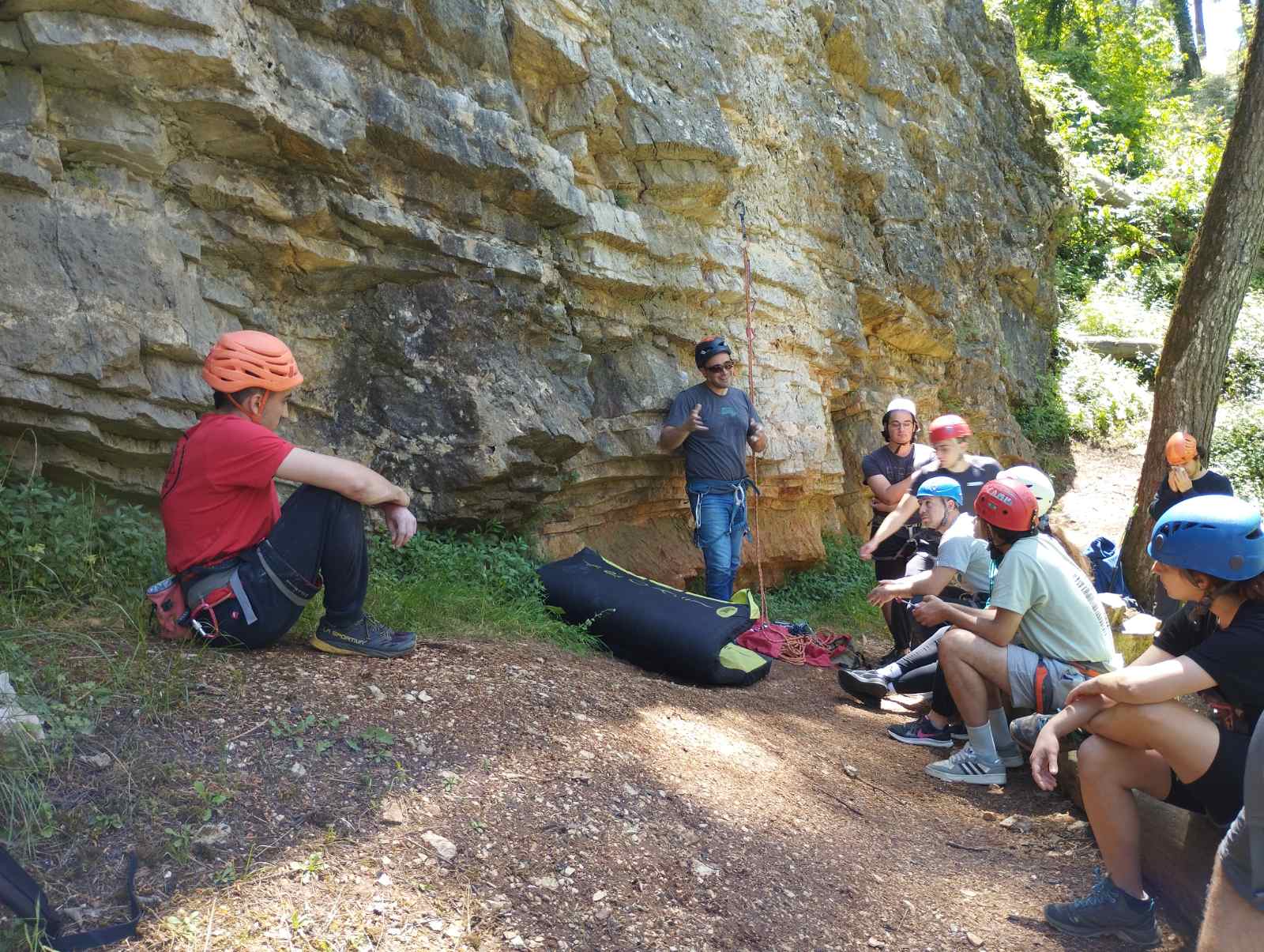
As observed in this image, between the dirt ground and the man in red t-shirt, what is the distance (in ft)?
0.73

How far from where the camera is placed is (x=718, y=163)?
7.29m

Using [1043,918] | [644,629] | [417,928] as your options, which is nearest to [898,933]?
[1043,918]

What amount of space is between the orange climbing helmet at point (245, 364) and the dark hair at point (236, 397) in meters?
0.02

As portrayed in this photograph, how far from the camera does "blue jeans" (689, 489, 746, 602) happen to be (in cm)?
686

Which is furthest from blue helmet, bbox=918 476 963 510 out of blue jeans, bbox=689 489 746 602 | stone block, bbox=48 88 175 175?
stone block, bbox=48 88 175 175

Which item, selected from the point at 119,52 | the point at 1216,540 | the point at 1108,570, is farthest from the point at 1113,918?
the point at 1108,570

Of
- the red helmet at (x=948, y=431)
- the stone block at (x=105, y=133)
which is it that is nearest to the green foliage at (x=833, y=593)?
the red helmet at (x=948, y=431)

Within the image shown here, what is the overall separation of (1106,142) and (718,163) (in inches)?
560

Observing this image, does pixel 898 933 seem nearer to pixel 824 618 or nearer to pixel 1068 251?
pixel 824 618

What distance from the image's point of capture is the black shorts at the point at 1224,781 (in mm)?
2727

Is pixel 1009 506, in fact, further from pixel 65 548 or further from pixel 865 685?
pixel 65 548

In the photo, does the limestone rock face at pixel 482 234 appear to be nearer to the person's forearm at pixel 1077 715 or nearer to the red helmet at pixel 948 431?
the red helmet at pixel 948 431

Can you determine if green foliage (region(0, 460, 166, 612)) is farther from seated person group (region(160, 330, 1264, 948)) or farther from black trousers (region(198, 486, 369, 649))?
black trousers (region(198, 486, 369, 649))

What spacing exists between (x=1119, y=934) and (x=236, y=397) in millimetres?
3730
